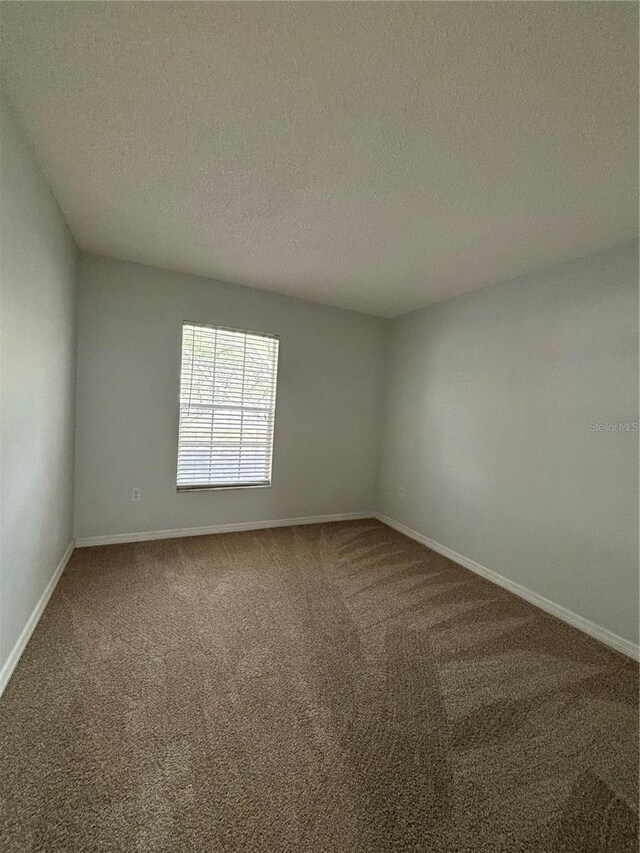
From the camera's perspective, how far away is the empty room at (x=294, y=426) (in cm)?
106

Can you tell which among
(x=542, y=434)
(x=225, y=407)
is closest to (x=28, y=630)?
(x=225, y=407)

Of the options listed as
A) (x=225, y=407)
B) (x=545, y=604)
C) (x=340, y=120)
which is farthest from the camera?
(x=225, y=407)

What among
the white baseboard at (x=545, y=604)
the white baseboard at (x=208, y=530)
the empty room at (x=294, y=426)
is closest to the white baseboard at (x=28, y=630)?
the empty room at (x=294, y=426)

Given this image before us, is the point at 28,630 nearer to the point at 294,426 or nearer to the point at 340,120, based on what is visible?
the point at 294,426

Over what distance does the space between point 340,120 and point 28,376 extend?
1876 mm

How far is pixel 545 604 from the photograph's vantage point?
7.79 ft

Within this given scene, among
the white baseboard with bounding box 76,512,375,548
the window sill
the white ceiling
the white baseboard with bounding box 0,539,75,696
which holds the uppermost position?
the white ceiling

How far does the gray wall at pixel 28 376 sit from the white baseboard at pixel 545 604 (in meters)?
3.13

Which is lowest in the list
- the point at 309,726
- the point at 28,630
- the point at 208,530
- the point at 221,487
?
the point at 309,726

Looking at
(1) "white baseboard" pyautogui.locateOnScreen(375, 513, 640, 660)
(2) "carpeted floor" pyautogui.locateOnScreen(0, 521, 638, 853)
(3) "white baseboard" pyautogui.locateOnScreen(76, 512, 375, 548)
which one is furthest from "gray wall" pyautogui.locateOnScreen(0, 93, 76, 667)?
(1) "white baseboard" pyautogui.locateOnScreen(375, 513, 640, 660)

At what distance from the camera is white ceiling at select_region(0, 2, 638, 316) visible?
1.01 metres

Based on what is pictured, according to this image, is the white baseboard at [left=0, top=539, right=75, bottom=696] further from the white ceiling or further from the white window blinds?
the white ceiling

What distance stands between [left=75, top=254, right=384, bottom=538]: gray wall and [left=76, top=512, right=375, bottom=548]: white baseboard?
51mm

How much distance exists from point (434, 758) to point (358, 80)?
8.30 feet
